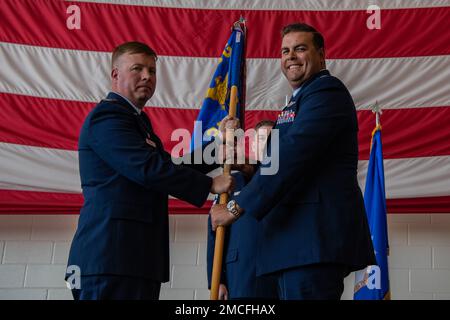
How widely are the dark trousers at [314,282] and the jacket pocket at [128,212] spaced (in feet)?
1.42

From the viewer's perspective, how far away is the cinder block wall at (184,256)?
10.5 feet

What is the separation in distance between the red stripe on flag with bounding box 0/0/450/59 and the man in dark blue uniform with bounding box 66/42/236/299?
4.37 feet

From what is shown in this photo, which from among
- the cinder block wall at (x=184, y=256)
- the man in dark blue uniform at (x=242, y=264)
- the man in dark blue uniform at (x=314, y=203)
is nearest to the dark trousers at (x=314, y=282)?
the man in dark blue uniform at (x=314, y=203)

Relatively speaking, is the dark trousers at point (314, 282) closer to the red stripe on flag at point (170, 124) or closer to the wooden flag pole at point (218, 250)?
the wooden flag pole at point (218, 250)

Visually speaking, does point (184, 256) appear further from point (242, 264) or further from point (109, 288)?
point (109, 288)

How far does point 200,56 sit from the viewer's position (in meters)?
3.28

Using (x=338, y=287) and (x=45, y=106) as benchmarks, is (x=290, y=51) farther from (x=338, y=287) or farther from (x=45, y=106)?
(x=45, y=106)

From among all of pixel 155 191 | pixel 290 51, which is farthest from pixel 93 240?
pixel 290 51

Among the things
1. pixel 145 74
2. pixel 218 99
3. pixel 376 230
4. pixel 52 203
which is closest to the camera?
pixel 145 74

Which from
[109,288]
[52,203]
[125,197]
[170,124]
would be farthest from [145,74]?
[52,203]

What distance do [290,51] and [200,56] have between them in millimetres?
1378

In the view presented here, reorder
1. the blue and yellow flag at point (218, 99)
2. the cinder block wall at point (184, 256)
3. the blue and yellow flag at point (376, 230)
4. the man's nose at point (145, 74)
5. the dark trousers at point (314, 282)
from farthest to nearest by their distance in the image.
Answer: the cinder block wall at point (184, 256) < the blue and yellow flag at point (376, 230) < the blue and yellow flag at point (218, 99) < the man's nose at point (145, 74) < the dark trousers at point (314, 282)

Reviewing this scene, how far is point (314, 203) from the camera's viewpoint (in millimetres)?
1675

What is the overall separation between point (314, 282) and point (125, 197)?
59 centimetres
